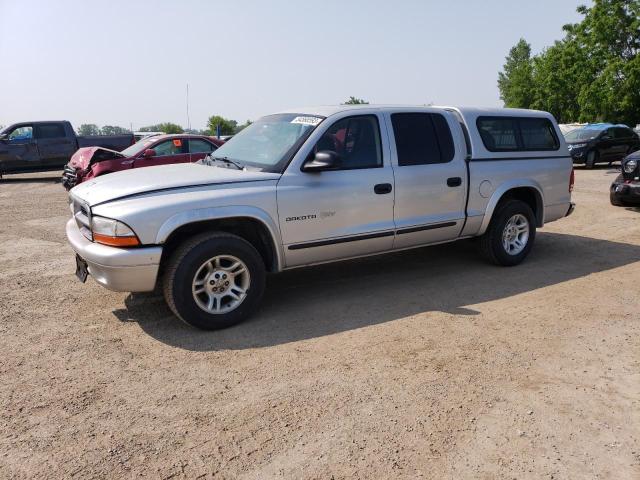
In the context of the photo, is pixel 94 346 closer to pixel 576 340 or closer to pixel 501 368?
pixel 501 368

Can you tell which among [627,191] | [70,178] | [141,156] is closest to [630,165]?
[627,191]

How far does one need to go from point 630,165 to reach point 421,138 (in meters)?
5.89

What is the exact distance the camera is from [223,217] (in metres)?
4.42

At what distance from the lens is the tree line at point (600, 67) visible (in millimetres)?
41062

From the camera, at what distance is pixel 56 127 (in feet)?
57.3

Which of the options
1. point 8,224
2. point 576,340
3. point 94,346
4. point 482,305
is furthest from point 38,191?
point 576,340

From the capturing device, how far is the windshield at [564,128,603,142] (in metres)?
18.7

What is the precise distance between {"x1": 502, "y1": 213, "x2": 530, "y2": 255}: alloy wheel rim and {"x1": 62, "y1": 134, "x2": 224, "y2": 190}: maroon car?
23.0 feet

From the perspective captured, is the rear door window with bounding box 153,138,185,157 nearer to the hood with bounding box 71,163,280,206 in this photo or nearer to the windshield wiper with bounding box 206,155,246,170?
the windshield wiper with bounding box 206,155,246,170

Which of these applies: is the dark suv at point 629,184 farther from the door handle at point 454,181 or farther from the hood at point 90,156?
the hood at point 90,156

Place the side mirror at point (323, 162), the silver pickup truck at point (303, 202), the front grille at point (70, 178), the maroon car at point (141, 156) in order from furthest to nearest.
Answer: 1. the front grille at point (70, 178)
2. the maroon car at point (141, 156)
3. the side mirror at point (323, 162)
4. the silver pickup truck at point (303, 202)

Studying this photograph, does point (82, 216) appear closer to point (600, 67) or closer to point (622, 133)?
point (622, 133)

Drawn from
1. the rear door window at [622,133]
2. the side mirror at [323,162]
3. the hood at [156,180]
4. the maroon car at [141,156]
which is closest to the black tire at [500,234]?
the side mirror at [323,162]

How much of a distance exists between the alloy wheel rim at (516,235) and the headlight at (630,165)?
4.26 metres
